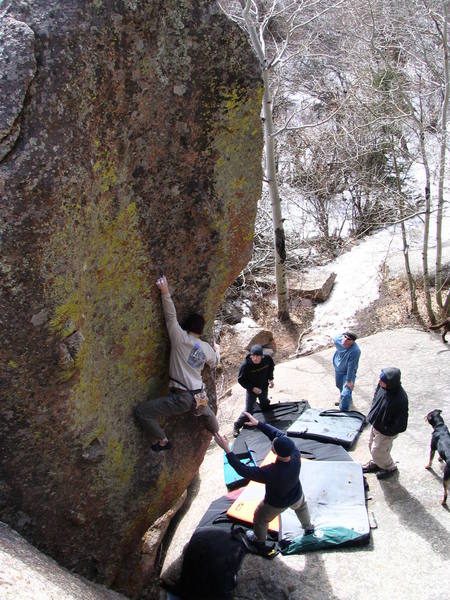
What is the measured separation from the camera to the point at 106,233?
5.06 metres

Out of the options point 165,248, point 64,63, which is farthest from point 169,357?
point 64,63

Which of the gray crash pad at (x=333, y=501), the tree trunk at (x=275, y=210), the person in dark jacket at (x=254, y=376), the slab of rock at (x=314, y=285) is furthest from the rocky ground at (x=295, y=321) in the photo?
the gray crash pad at (x=333, y=501)

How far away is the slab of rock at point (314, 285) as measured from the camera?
1611cm

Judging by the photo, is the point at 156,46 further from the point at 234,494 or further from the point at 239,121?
the point at 234,494

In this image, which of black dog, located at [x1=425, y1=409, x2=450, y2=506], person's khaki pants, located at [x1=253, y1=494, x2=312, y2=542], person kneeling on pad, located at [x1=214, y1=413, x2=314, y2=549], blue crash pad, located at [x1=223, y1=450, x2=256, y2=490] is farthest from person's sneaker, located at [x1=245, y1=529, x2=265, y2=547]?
black dog, located at [x1=425, y1=409, x2=450, y2=506]

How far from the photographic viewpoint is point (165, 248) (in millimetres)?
5730

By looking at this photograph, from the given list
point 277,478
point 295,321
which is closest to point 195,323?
point 277,478

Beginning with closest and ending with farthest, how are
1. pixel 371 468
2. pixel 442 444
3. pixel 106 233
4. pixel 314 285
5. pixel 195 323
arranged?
pixel 106 233
pixel 195 323
pixel 442 444
pixel 371 468
pixel 314 285

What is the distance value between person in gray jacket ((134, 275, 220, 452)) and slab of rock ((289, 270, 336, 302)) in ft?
34.6

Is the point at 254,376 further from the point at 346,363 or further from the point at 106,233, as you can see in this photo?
the point at 106,233

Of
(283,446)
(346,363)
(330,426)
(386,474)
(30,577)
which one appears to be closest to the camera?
(30,577)

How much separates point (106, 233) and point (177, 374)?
1.67 metres

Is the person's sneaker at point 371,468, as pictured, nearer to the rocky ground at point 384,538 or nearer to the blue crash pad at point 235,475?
the rocky ground at point 384,538

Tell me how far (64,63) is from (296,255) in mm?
14671
